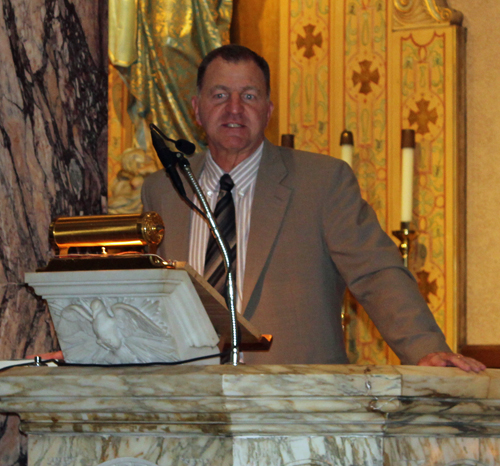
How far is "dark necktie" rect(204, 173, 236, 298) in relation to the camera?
90.0 inches

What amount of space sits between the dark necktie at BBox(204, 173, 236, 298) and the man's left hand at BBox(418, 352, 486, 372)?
70cm

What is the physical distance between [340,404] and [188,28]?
3516 millimetres

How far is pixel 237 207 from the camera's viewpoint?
8.11ft

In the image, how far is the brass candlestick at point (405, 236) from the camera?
411 centimetres

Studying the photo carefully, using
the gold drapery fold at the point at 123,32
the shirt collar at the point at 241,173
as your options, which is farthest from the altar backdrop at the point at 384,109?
the shirt collar at the point at 241,173

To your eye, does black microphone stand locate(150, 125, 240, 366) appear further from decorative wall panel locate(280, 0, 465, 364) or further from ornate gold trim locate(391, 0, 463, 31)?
ornate gold trim locate(391, 0, 463, 31)

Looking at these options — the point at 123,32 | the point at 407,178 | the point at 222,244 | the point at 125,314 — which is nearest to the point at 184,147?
the point at 222,244

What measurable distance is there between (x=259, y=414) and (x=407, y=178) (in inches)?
116

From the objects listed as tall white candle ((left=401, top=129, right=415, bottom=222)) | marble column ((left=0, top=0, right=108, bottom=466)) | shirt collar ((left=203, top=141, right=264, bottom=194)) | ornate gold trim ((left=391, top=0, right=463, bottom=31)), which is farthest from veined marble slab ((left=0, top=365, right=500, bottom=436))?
ornate gold trim ((left=391, top=0, right=463, bottom=31))

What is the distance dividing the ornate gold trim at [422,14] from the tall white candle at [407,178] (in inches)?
26.6

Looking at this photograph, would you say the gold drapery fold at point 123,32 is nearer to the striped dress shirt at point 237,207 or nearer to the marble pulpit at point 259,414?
the striped dress shirt at point 237,207

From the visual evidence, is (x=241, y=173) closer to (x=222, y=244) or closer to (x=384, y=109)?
(x=222, y=244)

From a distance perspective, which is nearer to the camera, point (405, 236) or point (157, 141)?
point (157, 141)

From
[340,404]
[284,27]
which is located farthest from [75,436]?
[284,27]
